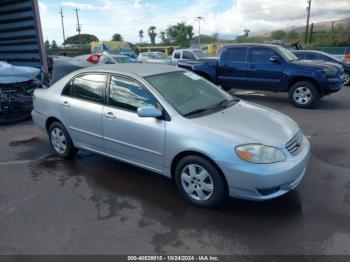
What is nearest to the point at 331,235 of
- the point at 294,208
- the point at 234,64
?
the point at 294,208

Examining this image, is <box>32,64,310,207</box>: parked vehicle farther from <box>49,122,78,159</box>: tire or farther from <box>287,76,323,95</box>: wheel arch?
<box>287,76,323,95</box>: wheel arch

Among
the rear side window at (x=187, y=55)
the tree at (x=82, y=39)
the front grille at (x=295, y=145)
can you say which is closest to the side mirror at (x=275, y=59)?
the front grille at (x=295, y=145)

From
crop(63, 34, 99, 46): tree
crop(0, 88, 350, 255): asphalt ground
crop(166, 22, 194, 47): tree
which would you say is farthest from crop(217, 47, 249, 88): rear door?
crop(63, 34, 99, 46): tree

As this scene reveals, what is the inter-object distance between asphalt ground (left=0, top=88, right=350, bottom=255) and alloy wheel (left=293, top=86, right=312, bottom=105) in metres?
3.99

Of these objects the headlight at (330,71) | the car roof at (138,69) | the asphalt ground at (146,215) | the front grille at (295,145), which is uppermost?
the car roof at (138,69)

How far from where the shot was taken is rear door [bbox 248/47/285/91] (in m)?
9.06

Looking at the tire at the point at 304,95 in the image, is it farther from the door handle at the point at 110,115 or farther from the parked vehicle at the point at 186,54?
the parked vehicle at the point at 186,54

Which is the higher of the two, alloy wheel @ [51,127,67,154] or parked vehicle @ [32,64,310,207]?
parked vehicle @ [32,64,310,207]

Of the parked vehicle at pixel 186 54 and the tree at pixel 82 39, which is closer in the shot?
the parked vehicle at pixel 186 54

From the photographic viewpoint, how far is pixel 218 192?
3.33 m

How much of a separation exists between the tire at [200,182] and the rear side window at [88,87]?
62.4 inches

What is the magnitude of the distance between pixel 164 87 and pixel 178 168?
1073 millimetres

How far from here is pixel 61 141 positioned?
5039 mm

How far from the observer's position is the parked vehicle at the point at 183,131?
3.19 meters
